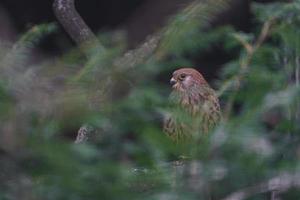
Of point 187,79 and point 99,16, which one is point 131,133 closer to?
point 187,79

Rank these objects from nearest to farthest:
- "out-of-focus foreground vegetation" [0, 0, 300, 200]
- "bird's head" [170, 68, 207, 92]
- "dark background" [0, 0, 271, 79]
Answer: "out-of-focus foreground vegetation" [0, 0, 300, 200] < "bird's head" [170, 68, 207, 92] < "dark background" [0, 0, 271, 79]

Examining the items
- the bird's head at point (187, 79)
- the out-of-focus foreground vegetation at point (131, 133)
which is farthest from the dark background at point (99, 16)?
the out-of-focus foreground vegetation at point (131, 133)

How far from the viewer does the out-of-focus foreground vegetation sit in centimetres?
122

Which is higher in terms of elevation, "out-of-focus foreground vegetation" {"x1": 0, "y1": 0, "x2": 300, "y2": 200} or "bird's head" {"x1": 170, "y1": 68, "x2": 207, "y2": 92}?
"bird's head" {"x1": 170, "y1": 68, "x2": 207, "y2": 92}

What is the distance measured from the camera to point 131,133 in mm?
1317

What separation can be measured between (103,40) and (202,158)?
279 mm

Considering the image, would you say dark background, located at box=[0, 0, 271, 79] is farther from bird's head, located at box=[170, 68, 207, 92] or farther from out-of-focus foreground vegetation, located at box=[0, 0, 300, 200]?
out-of-focus foreground vegetation, located at box=[0, 0, 300, 200]

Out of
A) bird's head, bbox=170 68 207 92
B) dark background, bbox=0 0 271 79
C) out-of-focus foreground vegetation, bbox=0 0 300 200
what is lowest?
out-of-focus foreground vegetation, bbox=0 0 300 200

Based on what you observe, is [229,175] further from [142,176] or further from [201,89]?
[201,89]

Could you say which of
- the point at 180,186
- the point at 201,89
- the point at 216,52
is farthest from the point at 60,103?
the point at 216,52

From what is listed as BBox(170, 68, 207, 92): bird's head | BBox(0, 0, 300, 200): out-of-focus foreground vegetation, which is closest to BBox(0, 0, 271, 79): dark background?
BBox(170, 68, 207, 92): bird's head

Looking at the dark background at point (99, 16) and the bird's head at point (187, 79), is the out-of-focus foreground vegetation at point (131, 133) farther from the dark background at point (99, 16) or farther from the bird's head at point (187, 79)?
the dark background at point (99, 16)

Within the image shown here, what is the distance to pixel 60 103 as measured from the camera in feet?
4.05

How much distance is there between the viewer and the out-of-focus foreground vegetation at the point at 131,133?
1.22 meters
